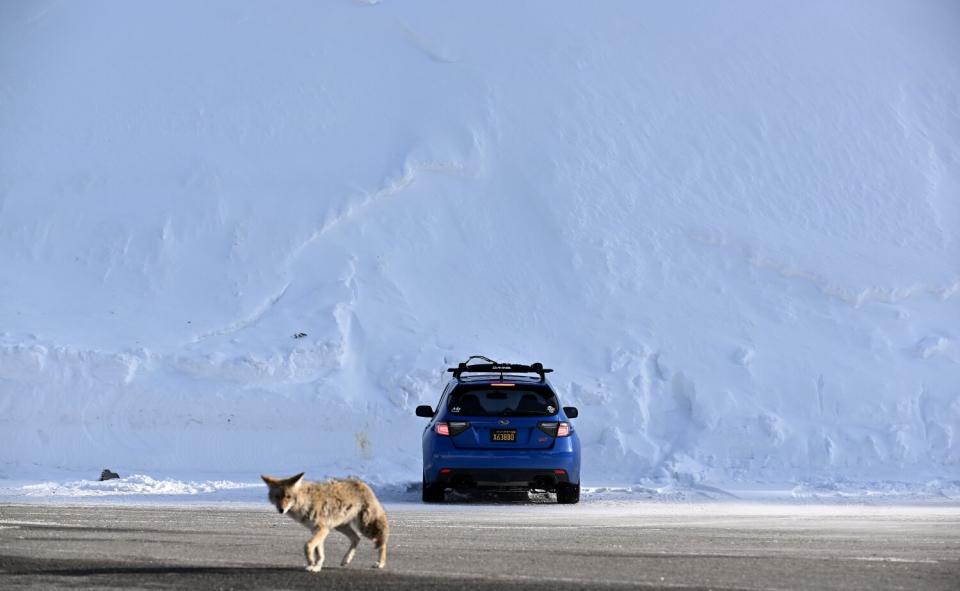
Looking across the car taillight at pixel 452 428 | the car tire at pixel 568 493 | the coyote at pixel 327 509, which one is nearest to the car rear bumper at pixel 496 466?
the car taillight at pixel 452 428

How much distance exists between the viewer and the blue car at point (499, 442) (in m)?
16.5

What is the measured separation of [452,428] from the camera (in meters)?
16.6

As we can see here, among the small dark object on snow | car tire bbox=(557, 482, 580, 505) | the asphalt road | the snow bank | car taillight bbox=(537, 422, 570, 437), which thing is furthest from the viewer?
the small dark object on snow

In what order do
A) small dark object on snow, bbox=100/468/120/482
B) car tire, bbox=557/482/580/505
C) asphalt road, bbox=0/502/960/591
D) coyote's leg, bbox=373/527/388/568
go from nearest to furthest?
asphalt road, bbox=0/502/960/591 < coyote's leg, bbox=373/527/388/568 < car tire, bbox=557/482/580/505 < small dark object on snow, bbox=100/468/120/482

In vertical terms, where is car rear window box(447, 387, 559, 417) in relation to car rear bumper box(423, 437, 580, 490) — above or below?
above

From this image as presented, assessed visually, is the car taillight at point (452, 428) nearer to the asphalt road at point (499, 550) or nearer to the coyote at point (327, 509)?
the asphalt road at point (499, 550)

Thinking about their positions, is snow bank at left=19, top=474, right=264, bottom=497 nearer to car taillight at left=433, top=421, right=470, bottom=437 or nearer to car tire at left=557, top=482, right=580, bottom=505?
car taillight at left=433, top=421, right=470, bottom=437

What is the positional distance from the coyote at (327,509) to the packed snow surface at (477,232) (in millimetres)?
12062

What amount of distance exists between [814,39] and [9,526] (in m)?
28.7

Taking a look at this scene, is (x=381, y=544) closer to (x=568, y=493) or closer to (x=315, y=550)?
(x=315, y=550)

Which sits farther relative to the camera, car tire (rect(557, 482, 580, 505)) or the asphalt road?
car tire (rect(557, 482, 580, 505))

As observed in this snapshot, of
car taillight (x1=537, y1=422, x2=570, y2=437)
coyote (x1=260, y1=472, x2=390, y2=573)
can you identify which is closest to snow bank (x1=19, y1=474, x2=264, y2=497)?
car taillight (x1=537, y1=422, x2=570, y2=437)

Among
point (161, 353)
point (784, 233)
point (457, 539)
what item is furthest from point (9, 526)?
point (784, 233)

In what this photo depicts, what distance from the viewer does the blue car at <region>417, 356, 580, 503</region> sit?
16.5 m
